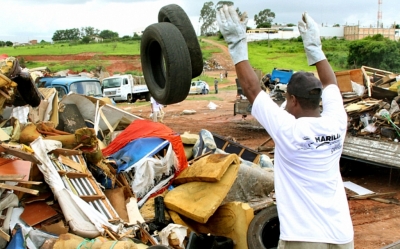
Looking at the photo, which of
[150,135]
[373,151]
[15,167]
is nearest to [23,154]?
[15,167]

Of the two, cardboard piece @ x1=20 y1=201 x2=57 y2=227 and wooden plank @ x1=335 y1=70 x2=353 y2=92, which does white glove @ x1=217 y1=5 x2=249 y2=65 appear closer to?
cardboard piece @ x1=20 y1=201 x2=57 y2=227

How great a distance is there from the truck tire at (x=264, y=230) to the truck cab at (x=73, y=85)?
9.46 m

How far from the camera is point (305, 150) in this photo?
2.63m

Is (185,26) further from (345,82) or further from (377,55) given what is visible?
(377,55)

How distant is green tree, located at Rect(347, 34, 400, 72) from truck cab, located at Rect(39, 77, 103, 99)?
2567cm

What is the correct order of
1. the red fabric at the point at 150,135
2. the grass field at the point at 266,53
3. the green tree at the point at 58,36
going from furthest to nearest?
the green tree at the point at 58,36, the grass field at the point at 266,53, the red fabric at the point at 150,135

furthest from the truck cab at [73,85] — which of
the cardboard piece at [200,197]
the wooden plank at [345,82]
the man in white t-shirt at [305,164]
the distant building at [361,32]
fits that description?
the distant building at [361,32]

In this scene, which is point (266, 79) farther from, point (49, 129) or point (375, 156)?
point (49, 129)

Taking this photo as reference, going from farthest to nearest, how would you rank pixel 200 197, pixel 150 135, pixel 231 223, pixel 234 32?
pixel 150 135
pixel 200 197
pixel 231 223
pixel 234 32

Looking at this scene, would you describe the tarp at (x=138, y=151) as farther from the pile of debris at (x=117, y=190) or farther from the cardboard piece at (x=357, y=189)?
the cardboard piece at (x=357, y=189)

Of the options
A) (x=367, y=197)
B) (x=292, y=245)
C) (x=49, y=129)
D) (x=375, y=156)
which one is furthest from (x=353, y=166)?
(x=292, y=245)

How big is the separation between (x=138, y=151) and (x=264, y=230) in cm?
247

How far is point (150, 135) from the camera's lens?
739 centimetres

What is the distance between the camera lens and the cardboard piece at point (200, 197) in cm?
580
